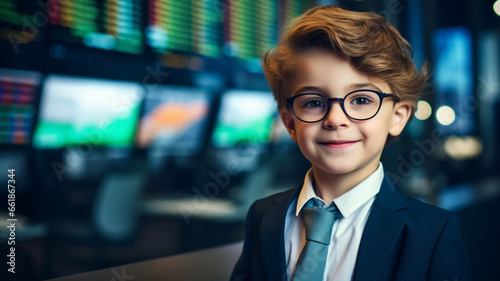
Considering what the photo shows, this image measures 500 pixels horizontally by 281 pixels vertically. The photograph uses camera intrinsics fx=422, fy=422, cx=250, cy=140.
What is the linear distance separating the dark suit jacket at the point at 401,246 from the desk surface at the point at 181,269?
0.79 ft

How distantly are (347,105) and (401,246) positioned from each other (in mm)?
289

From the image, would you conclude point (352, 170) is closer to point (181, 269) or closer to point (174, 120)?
point (181, 269)

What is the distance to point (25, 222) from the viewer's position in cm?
159

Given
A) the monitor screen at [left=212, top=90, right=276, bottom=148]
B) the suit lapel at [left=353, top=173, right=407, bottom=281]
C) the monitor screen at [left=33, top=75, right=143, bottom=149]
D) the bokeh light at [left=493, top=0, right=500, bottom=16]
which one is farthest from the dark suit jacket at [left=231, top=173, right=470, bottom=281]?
the bokeh light at [left=493, top=0, right=500, bottom=16]

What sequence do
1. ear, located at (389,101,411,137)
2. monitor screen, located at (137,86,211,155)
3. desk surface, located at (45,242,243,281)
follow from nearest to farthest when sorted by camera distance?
1. ear, located at (389,101,411,137)
2. desk surface, located at (45,242,243,281)
3. monitor screen, located at (137,86,211,155)

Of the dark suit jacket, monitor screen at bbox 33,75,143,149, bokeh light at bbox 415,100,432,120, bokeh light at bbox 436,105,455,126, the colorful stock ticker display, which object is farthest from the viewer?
bokeh light at bbox 436,105,455,126

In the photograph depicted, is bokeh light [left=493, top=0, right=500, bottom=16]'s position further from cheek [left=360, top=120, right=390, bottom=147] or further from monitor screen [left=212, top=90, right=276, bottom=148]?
cheek [left=360, top=120, right=390, bottom=147]

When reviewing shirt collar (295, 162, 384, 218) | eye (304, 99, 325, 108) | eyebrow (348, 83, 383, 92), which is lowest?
shirt collar (295, 162, 384, 218)

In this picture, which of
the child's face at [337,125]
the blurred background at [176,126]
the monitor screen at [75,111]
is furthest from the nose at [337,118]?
the monitor screen at [75,111]

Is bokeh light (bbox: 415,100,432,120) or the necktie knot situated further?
bokeh light (bbox: 415,100,432,120)

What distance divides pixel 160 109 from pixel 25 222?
134 cm

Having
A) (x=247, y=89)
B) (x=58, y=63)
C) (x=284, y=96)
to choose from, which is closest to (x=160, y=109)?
(x=247, y=89)

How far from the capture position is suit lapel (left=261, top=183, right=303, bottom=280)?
87 centimetres

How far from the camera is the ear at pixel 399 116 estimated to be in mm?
891
